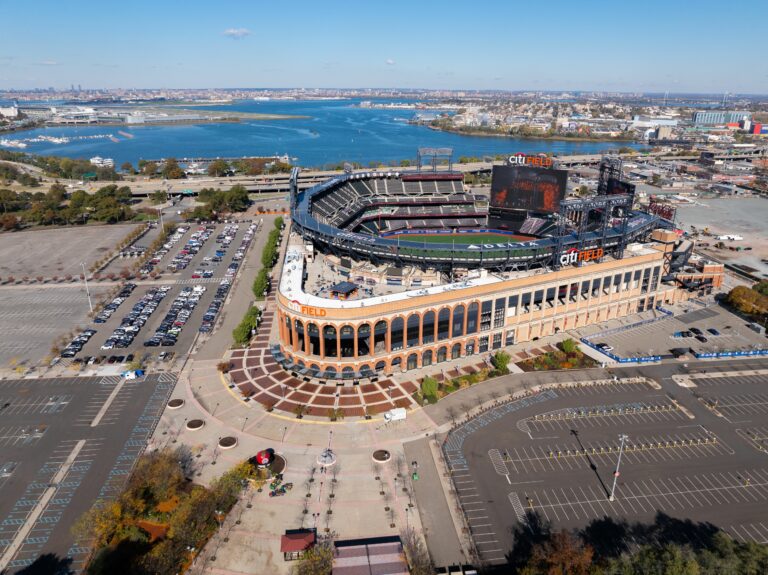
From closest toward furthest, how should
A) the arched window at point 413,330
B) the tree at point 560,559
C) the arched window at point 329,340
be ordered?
the tree at point 560,559 → the arched window at point 329,340 → the arched window at point 413,330

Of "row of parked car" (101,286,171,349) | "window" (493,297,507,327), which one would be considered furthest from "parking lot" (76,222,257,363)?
"window" (493,297,507,327)

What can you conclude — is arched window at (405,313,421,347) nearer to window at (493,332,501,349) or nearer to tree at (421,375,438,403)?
tree at (421,375,438,403)

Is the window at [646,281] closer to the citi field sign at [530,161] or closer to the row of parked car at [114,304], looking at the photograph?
the citi field sign at [530,161]

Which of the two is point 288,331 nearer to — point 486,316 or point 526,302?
point 486,316

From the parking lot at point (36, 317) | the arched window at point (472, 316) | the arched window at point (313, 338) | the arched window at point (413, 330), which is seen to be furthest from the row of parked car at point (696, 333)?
the parking lot at point (36, 317)

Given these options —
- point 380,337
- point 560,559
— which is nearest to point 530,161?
point 380,337
